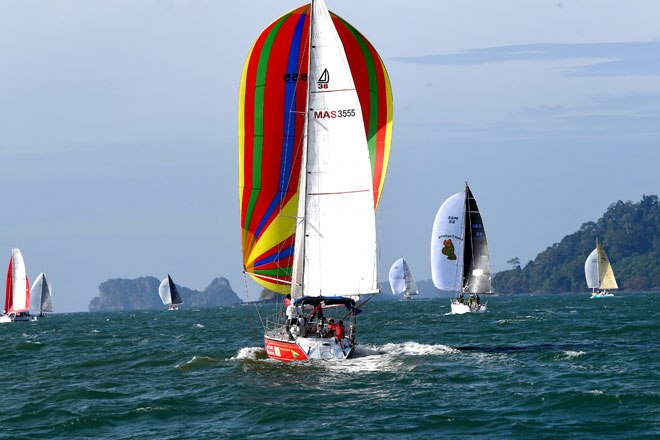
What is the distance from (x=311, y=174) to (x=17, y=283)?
7375 centimetres

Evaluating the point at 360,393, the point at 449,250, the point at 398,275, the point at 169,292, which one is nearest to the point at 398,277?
the point at 398,275

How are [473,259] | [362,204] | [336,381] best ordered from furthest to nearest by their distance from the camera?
1. [473,259]
2. [362,204]
3. [336,381]

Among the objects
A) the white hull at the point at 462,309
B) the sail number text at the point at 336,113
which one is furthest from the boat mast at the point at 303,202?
the white hull at the point at 462,309

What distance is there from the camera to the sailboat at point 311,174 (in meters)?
27.8

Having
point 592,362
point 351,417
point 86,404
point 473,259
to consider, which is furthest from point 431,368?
point 473,259

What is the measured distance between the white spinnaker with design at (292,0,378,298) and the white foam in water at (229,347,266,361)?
237 inches

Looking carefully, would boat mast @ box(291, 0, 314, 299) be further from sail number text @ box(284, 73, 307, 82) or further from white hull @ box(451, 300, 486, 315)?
white hull @ box(451, 300, 486, 315)

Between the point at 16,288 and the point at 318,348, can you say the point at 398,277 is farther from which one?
the point at 318,348

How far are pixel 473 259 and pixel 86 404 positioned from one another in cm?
4863

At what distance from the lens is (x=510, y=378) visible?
25719 mm

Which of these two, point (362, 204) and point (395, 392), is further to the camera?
point (362, 204)

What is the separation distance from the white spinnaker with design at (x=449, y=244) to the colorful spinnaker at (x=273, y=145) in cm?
3715

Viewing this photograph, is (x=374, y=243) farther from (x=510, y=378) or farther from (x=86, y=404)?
(x=86, y=404)

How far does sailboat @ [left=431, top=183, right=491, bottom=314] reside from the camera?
68.6 meters
